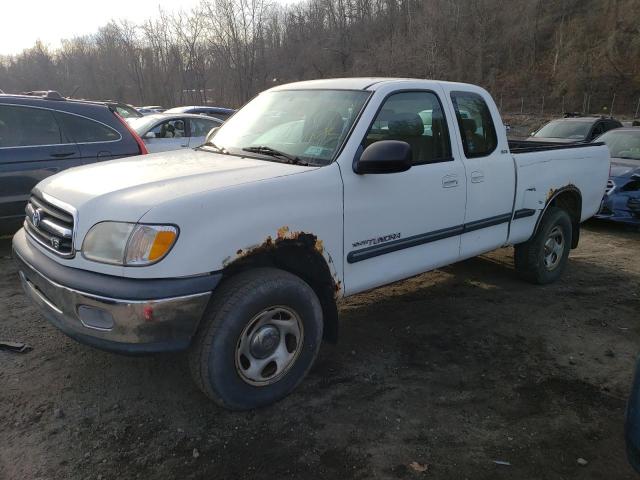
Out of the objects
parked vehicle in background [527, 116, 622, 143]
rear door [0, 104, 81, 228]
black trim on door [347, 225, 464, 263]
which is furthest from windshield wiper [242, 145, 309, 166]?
parked vehicle in background [527, 116, 622, 143]

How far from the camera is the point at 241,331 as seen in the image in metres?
2.87

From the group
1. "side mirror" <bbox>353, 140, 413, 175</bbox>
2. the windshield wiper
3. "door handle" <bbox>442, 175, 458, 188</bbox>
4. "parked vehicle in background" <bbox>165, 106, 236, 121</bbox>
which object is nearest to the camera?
"side mirror" <bbox>353, 140, 413, 175</bbox>

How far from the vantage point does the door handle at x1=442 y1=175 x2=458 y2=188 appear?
12.8ft

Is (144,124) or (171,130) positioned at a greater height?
(144,124)

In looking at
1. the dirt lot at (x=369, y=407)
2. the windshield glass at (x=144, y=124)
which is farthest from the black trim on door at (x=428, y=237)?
the windshield glass at (x=144, y=124)

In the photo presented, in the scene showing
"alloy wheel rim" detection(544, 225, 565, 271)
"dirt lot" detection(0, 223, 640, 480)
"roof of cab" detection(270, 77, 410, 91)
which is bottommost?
"dirt lot" detection(0, 223, 640, 480)

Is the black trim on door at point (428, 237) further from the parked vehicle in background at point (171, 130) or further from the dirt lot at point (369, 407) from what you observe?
the parked vehicle in background at point (171, 130)

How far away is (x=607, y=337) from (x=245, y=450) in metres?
3.16

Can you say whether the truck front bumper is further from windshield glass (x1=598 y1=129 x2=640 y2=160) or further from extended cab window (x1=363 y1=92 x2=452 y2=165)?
windshield glass (x1=598 y1=129 x2=640 y2=160)

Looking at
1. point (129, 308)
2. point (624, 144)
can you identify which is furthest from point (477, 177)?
point (624, 144)

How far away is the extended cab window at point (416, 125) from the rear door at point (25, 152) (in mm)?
3835

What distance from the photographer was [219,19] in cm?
3981

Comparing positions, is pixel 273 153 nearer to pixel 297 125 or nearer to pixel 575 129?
pixel 297 125

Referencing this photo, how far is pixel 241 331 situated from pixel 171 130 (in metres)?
8.13
